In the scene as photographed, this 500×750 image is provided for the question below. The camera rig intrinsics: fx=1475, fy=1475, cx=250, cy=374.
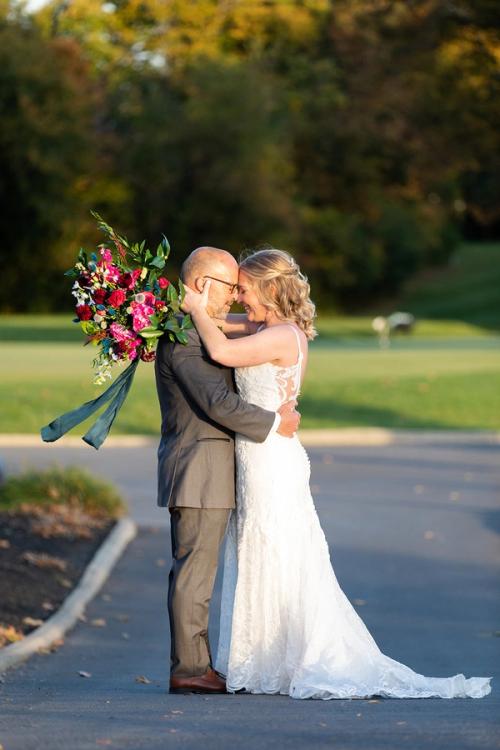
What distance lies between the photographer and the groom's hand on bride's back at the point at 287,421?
6.41 m

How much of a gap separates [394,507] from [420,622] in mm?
5096

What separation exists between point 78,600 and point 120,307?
3831 millimetres

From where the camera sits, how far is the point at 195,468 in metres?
6.35

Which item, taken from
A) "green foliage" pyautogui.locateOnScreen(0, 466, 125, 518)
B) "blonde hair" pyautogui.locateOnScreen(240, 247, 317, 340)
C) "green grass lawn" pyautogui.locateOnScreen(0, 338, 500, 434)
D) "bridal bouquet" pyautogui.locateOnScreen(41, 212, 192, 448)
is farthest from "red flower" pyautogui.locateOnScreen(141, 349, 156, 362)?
"green grass lawn" pyautogui.locateOnScreen(0, 338, 500, 434)

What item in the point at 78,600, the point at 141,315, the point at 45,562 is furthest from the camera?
the point at 45,562

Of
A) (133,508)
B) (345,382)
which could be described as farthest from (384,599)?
(345,382)

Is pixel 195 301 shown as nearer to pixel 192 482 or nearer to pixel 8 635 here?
pixel 192 482

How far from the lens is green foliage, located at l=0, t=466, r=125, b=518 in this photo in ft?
41.8

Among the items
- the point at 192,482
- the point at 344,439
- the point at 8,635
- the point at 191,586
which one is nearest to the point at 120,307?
the point at 192,482

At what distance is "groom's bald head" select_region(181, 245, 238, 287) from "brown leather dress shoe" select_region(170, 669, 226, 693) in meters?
1.71

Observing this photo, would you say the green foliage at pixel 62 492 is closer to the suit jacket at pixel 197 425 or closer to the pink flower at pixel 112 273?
the suit jacket at pixel 197 425

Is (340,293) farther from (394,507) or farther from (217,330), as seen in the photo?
(217,330)

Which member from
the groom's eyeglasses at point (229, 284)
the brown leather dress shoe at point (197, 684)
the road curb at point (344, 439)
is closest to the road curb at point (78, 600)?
the brown leather dress shoe at point (197, 684)

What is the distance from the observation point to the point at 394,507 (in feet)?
47.1
